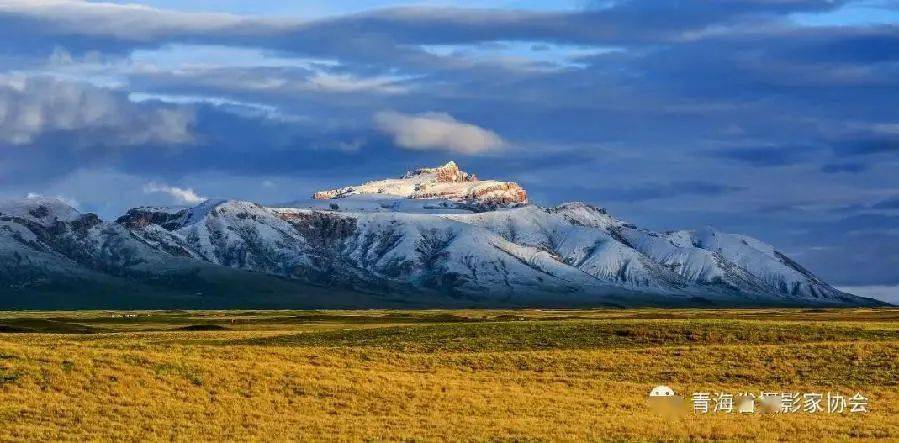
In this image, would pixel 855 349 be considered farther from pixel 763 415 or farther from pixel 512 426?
pixel 512 426

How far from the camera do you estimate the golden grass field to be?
4834 cm

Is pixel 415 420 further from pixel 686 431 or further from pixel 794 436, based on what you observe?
pixel 794 436

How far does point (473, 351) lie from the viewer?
82312 mm

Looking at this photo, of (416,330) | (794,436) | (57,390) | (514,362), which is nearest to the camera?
(794,436)

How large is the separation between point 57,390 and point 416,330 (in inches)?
1829

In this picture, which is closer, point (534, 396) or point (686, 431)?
point (686, 431)

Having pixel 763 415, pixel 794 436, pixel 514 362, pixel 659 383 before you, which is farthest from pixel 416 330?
pixel 794 436

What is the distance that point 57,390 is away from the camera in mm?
53719

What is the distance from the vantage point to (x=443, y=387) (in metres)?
60.6

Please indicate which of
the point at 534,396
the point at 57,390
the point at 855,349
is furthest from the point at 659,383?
the point at 57,390

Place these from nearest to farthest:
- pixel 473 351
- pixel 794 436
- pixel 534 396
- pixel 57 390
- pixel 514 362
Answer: pixel 794 436 → pixel 57 390 → pixel 534 396 → pixel 514 362 → pixel 473 351

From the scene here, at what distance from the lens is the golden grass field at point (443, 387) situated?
48.3 metres

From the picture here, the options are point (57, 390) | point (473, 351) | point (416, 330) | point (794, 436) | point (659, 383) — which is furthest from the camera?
point (416, 330)

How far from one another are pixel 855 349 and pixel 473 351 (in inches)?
986
